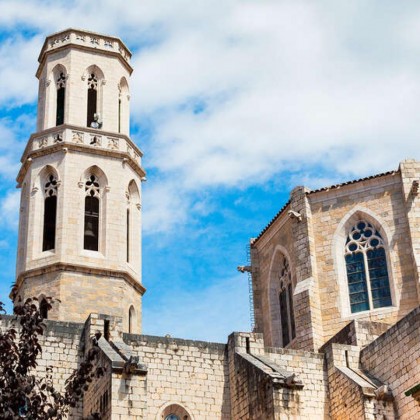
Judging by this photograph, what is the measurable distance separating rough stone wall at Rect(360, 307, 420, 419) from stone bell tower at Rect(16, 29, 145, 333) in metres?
7.27

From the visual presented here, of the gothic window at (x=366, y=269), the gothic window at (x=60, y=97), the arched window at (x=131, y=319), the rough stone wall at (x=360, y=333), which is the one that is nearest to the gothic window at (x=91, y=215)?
the arched window at (x=131, y=319)

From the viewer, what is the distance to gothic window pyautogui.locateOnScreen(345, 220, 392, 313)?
24812mm

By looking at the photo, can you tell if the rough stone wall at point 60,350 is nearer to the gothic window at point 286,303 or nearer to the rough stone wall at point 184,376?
the rough stone wall at point 184,376

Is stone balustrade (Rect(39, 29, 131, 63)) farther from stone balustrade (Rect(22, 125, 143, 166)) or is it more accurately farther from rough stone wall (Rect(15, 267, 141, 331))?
rough stone wall (Rect(15, 267, 141, 331))

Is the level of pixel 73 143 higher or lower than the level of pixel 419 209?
higher

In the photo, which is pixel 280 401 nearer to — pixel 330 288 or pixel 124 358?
pixel 124 358

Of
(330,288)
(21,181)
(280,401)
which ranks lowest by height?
(280,401)

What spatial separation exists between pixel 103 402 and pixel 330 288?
908 centimetres

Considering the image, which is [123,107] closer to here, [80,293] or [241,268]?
[241,268]

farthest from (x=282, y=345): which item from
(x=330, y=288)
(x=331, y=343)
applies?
(x=331, y=343)

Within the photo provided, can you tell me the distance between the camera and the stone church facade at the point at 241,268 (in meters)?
19.6

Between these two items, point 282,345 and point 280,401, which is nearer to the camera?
point 280,401

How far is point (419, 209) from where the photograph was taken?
2484cm

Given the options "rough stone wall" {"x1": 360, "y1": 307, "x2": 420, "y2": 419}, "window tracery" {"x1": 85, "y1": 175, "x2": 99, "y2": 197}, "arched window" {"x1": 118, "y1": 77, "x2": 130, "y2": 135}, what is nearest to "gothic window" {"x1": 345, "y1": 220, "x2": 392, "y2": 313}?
"rough stone wall" {"x1": 360, "y1": 307, "x2": 420, "y2": 419}
